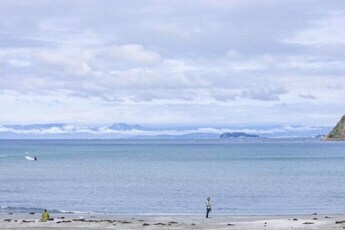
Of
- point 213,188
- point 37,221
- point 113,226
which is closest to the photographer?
point 113,226

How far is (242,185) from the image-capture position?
9206 centimetres

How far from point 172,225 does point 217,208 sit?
19.2 m

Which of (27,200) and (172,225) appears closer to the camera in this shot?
(172,225)

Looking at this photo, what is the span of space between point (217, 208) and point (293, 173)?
182 feet

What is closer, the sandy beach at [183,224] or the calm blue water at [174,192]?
the sandy beach at [183,224]

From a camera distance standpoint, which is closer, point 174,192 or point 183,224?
point 183,224

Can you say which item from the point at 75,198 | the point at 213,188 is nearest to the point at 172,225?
the point at 75,198

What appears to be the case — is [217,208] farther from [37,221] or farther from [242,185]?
[242,185]

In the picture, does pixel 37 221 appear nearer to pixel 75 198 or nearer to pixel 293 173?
pixel 75 198

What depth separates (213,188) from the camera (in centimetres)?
8769

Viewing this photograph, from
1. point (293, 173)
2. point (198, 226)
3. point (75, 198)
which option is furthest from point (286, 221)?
point (293, 173)

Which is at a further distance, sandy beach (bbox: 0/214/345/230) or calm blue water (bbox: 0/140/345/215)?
calm blue water (bbox: 0/140/345/215)

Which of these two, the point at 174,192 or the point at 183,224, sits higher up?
the point at 174,192

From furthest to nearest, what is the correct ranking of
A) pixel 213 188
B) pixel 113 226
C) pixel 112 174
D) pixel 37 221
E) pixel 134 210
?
pixel 112 174 < pixel 213 188 < pixel 134 210 < pixel 37 221 < pixel 113 226
